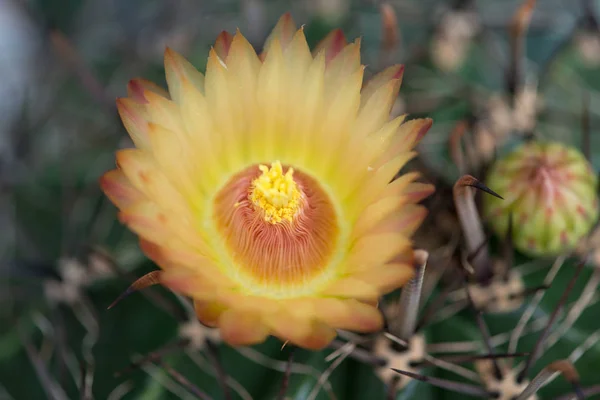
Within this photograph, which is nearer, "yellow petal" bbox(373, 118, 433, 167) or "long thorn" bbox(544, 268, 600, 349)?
"yellow petal" bbox(373, 118, 433, 167)

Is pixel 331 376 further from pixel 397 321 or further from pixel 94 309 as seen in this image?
pixel 94 309

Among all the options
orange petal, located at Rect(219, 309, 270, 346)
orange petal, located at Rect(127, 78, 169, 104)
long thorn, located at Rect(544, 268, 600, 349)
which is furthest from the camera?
long thorn, located at Rect(544, 268, 600, 349)

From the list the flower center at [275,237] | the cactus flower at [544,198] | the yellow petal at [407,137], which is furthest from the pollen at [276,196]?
the cactus flower at [544,198]

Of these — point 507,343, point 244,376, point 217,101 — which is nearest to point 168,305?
point 244,376

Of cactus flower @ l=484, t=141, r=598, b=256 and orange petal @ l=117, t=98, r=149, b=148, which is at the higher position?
orange petal @ l=117, t=98, r=149, b=148

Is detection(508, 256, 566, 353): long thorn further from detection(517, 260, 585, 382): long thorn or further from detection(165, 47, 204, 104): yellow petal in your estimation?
detection(165, 47, 204, 104): yellow petal

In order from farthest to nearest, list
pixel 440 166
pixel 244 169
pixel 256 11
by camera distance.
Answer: pixel 256 11, pixel 440 166, pixel 244 169

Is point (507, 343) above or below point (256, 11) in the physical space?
below

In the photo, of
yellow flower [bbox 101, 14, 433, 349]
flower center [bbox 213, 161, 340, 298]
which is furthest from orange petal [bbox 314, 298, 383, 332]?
flower center [bbox 213, 161, 340, 298]
